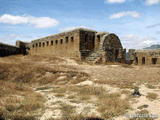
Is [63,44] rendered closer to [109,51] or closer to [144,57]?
[109,51]

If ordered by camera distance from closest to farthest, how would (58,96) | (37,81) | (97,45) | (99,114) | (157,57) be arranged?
(99,114)
(58,96)
(37,81)
(97,45)
(157,57)

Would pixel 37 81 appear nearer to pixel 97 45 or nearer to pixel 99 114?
pixel 99 114

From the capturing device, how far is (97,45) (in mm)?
19422

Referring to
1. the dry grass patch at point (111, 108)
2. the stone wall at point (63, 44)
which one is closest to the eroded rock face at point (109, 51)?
the stone wall at point (63, 44)

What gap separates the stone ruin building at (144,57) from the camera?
21203 mm

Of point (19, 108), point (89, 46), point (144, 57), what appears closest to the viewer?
point (19, 108)

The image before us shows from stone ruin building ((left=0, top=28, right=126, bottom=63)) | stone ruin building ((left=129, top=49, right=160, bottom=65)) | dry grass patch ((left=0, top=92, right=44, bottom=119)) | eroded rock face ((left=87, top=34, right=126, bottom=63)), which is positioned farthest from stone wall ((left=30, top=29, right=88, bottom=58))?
dry grass patch ((left=0, top=92, right=44, bottom=119))

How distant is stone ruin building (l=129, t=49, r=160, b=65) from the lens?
835 inches

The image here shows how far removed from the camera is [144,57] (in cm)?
2292

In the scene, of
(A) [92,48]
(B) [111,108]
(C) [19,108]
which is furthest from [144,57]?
(C) [19,108]

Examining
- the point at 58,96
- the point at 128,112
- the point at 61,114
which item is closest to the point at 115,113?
the point at 128,112

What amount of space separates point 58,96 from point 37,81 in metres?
3.37

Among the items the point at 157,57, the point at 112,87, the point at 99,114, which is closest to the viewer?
the point at 99,114

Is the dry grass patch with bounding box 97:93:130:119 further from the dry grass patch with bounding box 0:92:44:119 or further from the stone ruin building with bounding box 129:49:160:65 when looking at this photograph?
the stone ruin building with bounding box 129:49:160:65
